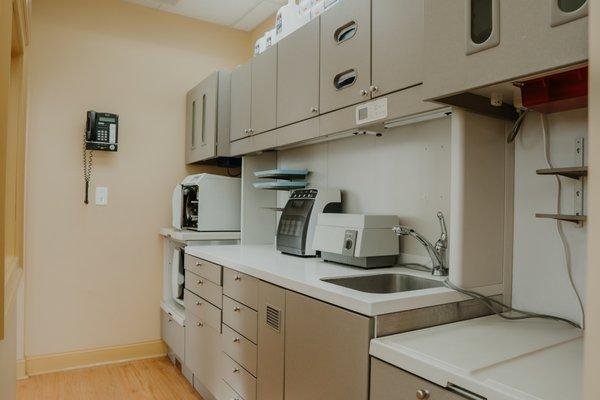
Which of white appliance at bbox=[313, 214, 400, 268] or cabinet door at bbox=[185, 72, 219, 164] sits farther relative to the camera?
cabinet door at bbox=[185, 72, 219, 164]

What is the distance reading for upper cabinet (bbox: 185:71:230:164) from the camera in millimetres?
2938

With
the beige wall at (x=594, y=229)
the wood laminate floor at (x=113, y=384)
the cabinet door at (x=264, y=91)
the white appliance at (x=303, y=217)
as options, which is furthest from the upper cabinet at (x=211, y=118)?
the beige wall at (x=594, y=229)

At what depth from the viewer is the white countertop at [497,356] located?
893 millimetres

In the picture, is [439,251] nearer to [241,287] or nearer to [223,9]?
[241,287]

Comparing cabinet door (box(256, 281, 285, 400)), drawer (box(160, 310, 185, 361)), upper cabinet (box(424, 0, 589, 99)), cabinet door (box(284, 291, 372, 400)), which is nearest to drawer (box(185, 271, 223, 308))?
drawer (box(160, 310, 185, 361))

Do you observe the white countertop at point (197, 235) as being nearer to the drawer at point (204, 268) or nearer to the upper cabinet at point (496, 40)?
the drawer at point (204, 268)

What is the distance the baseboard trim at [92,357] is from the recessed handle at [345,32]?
2.58 m

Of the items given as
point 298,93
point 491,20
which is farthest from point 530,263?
point 298,93

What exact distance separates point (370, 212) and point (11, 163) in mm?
1577

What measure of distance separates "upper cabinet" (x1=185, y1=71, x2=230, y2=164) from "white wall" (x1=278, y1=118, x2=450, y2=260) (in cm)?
75

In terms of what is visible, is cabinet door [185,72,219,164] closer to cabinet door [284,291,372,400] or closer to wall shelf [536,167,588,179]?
cabinet door [284,291,372,400]

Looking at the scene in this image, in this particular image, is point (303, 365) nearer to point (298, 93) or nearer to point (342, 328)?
point (342, 328)

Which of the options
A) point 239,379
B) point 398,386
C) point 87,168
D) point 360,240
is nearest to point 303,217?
point 360,240

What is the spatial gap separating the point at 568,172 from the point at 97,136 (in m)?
2.85
